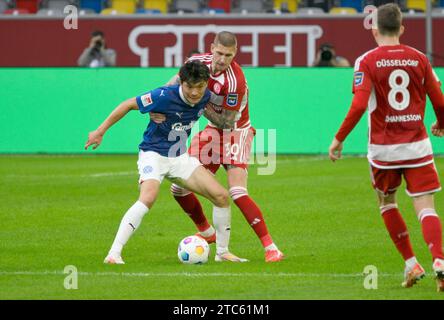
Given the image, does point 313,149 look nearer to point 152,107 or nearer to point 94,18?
point 94,18

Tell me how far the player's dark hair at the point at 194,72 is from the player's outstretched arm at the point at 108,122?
1.61ft

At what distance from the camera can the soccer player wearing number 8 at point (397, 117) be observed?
7871mm

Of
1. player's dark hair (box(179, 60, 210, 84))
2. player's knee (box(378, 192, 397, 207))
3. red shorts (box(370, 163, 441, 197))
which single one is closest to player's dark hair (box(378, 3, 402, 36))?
red shorts (box(370, 163, 441, 197))

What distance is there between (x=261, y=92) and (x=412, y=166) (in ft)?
39.1

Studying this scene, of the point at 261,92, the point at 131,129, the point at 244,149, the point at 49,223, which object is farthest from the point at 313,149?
the point at 244,149

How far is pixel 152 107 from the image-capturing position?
938 cm

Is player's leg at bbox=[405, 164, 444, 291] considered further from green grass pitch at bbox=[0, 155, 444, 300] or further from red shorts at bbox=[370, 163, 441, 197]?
green grass pitch at bbox=[0, 155, 444, 300]

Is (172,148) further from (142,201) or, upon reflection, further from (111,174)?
(111,174)

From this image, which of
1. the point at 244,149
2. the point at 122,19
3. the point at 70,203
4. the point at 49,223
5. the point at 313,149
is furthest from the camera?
the point at 122,19

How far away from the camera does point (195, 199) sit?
411 inches

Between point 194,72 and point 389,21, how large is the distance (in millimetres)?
1957

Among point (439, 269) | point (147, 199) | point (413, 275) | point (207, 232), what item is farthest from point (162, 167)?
point (439, 269)

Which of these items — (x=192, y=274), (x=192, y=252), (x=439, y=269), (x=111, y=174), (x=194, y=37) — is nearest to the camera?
(x=439, y=269)

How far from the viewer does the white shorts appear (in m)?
9.43
